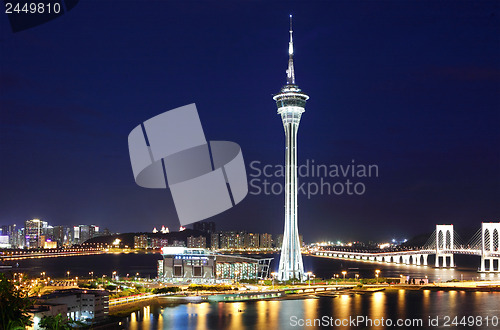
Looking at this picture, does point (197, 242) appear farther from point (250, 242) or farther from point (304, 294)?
point (304, 294)

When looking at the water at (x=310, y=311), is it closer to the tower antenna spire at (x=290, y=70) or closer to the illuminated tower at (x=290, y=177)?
the illuminated tower at (x=290, y=177)

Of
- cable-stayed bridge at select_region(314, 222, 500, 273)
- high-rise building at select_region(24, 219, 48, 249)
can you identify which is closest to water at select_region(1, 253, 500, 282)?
cable-stayed bridge at select_region(314, 222, 500, 273)

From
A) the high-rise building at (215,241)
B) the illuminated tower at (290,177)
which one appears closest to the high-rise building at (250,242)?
the high-rise building at (215,241)

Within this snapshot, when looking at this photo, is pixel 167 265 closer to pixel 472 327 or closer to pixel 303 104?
pixel 303 104

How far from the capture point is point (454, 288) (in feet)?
148

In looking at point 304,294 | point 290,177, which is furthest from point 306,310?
point 290,177

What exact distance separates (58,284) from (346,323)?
86.8ft

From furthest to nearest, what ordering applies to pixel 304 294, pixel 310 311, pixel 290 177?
pixel 290 177 → pixel 304 294 → pixel 310 311

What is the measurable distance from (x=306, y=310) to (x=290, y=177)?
16.5 m

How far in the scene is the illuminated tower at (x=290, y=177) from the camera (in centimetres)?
4722

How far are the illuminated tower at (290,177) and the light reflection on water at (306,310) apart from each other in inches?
300

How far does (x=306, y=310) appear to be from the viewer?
109 feet

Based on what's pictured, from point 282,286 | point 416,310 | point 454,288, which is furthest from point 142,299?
point 454,288

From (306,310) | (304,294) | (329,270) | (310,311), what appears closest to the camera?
(310,311)
